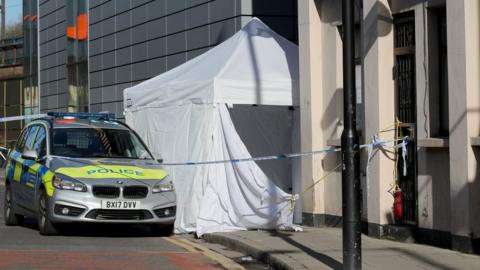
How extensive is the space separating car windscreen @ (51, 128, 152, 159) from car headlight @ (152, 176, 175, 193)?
869 mm

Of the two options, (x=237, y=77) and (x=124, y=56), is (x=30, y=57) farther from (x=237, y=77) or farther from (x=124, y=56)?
(x=237, y=77)

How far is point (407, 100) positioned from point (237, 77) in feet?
9.94

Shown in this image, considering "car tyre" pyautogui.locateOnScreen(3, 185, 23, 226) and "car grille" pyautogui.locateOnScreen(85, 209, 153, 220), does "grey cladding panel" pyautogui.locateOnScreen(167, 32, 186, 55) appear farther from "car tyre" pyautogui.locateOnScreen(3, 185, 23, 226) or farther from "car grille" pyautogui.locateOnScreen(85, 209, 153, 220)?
"car grille" pyautogui.locateOnScreen(85, 209, 153, 220)

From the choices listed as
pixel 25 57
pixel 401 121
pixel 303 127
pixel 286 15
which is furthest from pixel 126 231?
pixel 25 57

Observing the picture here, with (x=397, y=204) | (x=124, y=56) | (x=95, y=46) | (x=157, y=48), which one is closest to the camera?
(x=397, y=204)

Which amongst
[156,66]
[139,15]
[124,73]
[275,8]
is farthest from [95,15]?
[275,8]

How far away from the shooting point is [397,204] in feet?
33.0

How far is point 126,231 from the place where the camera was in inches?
480

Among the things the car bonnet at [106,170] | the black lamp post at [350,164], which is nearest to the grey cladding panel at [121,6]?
the car bonnet at [106,170]

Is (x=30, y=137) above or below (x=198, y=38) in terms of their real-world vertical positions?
below

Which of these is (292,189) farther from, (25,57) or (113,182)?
(25,57)

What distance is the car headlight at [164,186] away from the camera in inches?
437

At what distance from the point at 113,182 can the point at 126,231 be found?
1.78m

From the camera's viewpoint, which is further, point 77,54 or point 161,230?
point 77,54
